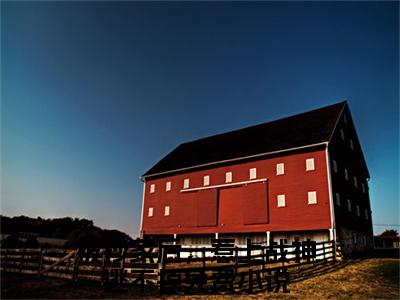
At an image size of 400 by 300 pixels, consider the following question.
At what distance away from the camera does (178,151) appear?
121 ft

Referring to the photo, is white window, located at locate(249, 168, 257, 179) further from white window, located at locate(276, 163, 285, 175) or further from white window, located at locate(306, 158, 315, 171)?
white window, located at locate(306, 158, 315, 171)

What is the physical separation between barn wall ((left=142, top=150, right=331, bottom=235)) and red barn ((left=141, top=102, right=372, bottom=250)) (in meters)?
0.07

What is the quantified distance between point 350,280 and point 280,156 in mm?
11806

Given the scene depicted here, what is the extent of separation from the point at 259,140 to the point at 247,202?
622 centimetres

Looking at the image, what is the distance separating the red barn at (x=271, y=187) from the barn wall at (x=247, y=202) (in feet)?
0.23

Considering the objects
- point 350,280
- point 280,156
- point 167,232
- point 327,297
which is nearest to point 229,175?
point 280,156

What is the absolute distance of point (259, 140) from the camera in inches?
1109

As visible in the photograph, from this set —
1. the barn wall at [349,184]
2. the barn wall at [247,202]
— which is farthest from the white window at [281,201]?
the barn wall at [349,184]

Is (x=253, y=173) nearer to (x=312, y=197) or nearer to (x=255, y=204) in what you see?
(x=255, y=204)

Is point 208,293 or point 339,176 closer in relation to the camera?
point 208,293

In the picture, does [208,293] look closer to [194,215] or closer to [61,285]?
[61,285]

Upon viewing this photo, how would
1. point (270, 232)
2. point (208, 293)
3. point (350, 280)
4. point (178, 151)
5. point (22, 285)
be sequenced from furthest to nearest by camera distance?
point (178, 151), point (270, 232), point (350, 280), point (22, 285), point (208, 293)

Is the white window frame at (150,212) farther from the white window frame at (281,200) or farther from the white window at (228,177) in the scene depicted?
the white window frame at (281,200)

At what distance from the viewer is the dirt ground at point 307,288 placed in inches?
384
